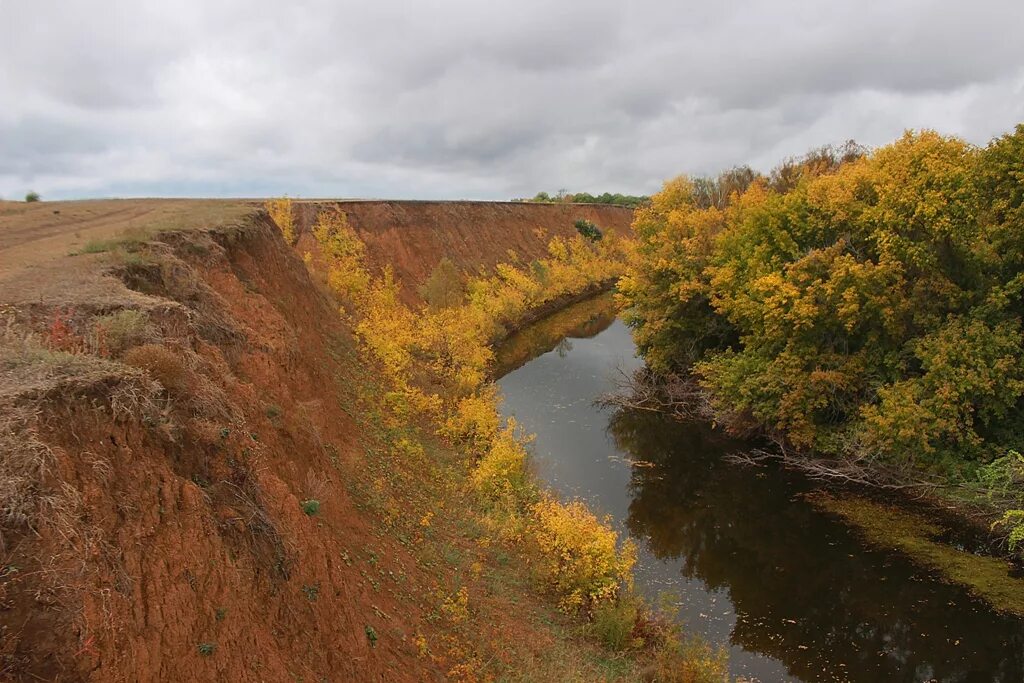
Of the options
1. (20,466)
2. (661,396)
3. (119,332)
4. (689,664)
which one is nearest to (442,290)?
(661,396)

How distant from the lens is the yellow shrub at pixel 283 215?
38969mm

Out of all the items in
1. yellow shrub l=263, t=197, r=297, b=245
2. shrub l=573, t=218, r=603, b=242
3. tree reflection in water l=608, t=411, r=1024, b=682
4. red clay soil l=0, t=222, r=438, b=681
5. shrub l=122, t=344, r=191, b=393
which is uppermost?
shrub l=573, t=218, r=603, b=242

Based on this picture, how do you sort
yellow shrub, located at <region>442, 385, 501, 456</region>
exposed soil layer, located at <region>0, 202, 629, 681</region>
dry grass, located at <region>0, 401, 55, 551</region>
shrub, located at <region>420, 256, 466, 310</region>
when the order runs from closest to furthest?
dry grass, located at <region>0, 401, 55, 551</region> → exposed soil layer, located at <region>0, 202, 629, 681</region> → yellow shrub, located at <region>442, 385, 501, 456</region> → shrub, located at <region>420, 256, 466, 310</region>

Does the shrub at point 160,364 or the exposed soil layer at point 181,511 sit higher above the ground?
the shrub at point 160,364

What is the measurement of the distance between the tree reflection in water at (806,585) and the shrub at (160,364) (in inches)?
567

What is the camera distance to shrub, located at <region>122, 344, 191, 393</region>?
31.7 feet

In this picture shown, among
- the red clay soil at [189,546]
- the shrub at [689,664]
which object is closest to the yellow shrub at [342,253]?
the red clay soil at [189,546]

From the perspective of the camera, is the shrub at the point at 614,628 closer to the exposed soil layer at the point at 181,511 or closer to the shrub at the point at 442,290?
the exposed soil layer at the point at 181,511

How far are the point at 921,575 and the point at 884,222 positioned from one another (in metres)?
11.9

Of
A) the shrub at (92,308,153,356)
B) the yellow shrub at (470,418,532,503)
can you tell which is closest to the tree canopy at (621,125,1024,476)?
the yellow shrub at (470,418,532,503)

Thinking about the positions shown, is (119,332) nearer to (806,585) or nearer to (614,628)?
(614,628)

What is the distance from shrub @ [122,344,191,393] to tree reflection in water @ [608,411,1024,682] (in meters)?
14.4

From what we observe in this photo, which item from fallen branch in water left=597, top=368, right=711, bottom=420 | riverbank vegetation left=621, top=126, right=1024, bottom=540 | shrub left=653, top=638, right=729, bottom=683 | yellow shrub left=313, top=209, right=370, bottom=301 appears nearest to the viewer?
shrub left=653, top=638, right=729, bottom=683

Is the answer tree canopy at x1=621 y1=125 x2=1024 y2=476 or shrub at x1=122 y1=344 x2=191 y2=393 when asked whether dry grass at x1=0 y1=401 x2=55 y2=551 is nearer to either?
shrub at x1=122 y1=344 x2=191 y2=393
